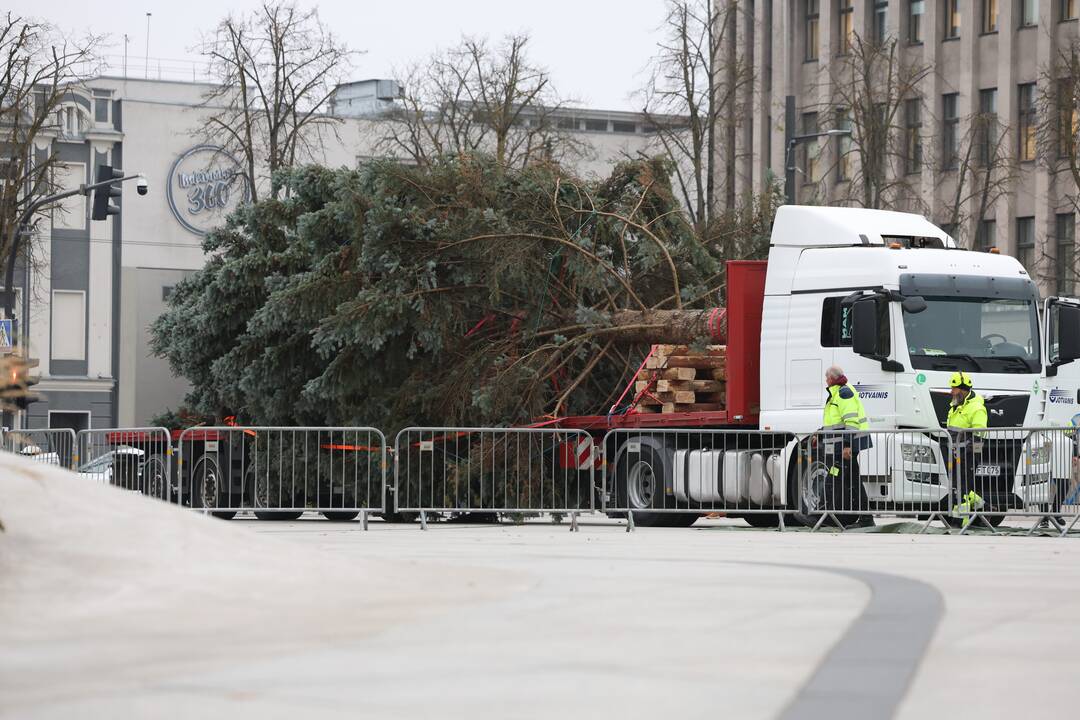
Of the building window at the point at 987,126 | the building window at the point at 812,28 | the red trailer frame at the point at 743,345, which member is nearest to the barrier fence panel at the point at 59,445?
the red trailer frame at the point at 743,345

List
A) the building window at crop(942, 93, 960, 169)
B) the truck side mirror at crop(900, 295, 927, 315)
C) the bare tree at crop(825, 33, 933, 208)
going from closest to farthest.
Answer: the truck side mirror at crop(900, 295, 927, 315)
the bare tree at crop(825, 33, 933, 208)
the building window at crop(942, 93, 960, 169)

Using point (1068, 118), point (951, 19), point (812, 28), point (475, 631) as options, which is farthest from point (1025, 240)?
point (475, 631)

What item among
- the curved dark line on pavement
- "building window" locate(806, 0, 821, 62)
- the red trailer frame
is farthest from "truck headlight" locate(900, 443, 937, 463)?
"building window" locate(806, 0, 821, 62)

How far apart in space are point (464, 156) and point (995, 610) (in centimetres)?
1515

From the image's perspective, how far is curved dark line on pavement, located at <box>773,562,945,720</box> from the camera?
18.3 feet

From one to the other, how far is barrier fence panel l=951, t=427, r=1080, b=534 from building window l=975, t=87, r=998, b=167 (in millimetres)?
22062

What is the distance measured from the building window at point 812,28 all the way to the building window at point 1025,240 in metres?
9.11

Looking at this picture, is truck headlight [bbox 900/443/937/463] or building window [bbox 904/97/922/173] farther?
building window [bbox 904/97/922/173]

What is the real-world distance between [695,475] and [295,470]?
4.80 metres

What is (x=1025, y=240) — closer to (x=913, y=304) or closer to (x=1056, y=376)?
(x=1056, y=376)

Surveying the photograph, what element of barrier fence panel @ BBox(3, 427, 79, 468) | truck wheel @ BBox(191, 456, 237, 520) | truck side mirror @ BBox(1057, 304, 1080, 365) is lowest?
truck wheel @ BBox(191, 456, 237, 520)

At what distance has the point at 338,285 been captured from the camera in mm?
22969

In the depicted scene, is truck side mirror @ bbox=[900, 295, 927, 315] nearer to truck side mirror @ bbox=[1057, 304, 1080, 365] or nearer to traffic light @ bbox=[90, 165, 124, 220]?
truck side mirror @ bbox=[1057, 304, 1080, 365]

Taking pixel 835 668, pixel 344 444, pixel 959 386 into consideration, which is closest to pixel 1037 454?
pixel 959 386
